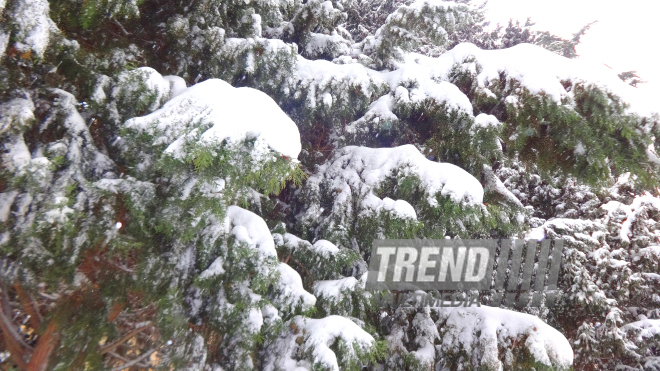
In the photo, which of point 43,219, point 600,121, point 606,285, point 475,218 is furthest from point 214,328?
point 606,285

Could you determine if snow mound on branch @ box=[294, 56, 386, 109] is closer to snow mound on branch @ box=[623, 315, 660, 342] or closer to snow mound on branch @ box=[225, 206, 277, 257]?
→ snow mound on branch @ box=[225, 206, 277, 257]

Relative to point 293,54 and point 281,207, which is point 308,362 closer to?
point 281,207

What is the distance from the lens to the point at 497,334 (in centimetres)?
287

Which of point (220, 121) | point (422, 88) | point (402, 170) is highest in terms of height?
point (220, 121)

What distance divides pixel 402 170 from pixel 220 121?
5.26ft

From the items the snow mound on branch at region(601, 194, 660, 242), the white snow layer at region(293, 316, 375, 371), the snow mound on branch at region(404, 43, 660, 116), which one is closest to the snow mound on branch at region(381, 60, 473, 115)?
the snow mound on branch at region(404, 43, 660, 116)

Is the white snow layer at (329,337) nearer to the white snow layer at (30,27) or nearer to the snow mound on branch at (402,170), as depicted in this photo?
the snow mound on branch at (402,170)

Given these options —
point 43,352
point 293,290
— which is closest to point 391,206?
point 293,290

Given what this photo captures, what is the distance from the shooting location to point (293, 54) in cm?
280

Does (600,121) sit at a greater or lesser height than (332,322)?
greater

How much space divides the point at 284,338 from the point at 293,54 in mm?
2165

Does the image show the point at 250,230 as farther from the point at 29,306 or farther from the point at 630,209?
the point at 630,209

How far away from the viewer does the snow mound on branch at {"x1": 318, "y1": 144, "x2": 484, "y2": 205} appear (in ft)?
8.43

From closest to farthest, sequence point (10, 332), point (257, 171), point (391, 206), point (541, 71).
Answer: point (257, 171) → point (541, 71) → point (391, 206) → point (10, 332)
